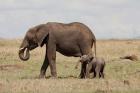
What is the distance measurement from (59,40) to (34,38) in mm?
1145

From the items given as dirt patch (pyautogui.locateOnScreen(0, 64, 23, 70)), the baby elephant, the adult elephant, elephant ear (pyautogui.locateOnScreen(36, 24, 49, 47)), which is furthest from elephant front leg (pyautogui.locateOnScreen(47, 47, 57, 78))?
dirt patch (pyautogui.locateOnScreen(0, 64, 23, 70))

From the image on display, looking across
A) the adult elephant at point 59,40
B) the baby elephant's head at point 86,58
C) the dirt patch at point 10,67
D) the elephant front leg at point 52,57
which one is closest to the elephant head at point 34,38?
the adult elephant at point 59,40

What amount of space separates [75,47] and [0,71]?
5.53 metres

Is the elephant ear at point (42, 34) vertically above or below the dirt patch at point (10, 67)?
above

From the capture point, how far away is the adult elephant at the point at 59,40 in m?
24.3

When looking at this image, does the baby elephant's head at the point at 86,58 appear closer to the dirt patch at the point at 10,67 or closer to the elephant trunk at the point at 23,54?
the elephant trunk at the point at 23,54

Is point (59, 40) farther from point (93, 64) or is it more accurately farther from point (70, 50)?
point (93, 64)

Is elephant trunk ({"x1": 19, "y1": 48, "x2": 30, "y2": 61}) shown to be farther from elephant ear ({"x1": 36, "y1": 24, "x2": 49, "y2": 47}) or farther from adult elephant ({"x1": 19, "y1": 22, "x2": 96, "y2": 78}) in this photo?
elephant ear ({"x1": 36, "y1": 24, "x2": 49, "y2": 47})

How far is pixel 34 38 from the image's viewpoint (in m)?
24.6

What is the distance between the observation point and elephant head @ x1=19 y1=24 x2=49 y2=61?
955 inches

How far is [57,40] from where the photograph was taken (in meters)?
24.4

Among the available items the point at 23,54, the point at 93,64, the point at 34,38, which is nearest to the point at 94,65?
the point at 93,64

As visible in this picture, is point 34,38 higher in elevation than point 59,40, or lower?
higher

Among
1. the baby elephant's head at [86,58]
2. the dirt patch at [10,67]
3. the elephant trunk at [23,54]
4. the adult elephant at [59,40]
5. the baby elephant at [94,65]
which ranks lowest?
the dirt patch at [10,67]
